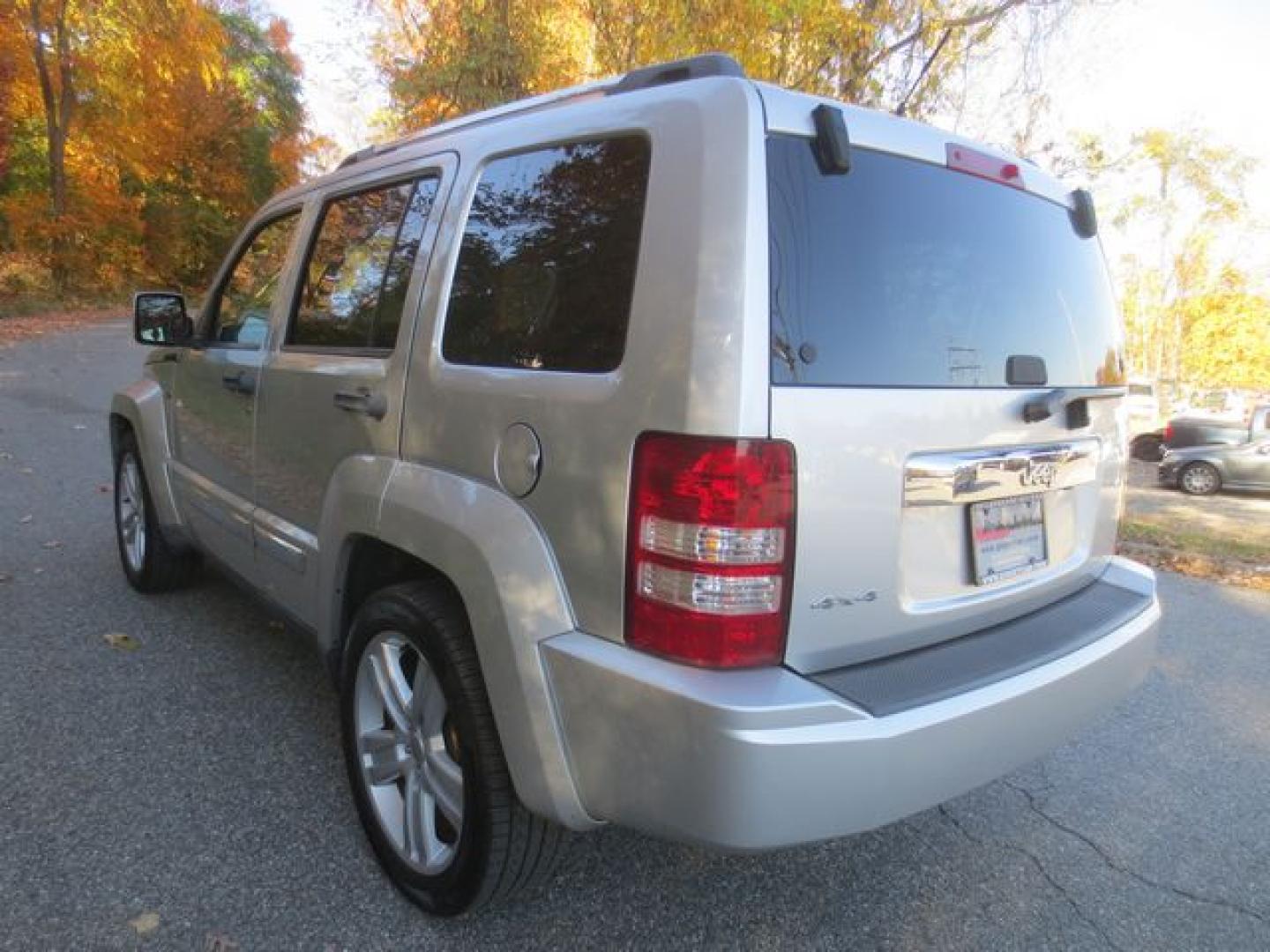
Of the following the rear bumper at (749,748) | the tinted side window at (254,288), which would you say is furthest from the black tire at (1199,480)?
the tinted side window at (254,288)

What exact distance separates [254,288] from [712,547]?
2.53m

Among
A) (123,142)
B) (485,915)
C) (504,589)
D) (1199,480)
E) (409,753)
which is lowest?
(1199,480)

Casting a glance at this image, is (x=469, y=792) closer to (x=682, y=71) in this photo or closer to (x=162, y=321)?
(x=682, y=71)

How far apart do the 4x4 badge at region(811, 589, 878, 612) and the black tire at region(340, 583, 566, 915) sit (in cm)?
76

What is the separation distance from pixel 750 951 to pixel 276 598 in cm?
189

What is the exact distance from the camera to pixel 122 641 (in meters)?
3.62

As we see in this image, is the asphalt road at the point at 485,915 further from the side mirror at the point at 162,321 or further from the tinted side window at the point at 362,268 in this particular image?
the tinted side window at the point at 362,268

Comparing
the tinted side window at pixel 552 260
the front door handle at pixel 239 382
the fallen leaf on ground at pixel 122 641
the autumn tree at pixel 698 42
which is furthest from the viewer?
the autumn tree at pixel 698 42

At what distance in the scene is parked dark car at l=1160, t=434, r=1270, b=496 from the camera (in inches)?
568

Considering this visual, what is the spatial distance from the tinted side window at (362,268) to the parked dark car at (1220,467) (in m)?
16.1

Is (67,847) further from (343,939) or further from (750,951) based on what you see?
(750,951)

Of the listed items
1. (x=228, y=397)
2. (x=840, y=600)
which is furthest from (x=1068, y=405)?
(x=228, y=397)

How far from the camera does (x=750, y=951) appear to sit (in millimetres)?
2076

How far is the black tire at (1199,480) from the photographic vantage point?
1477 centimetres
